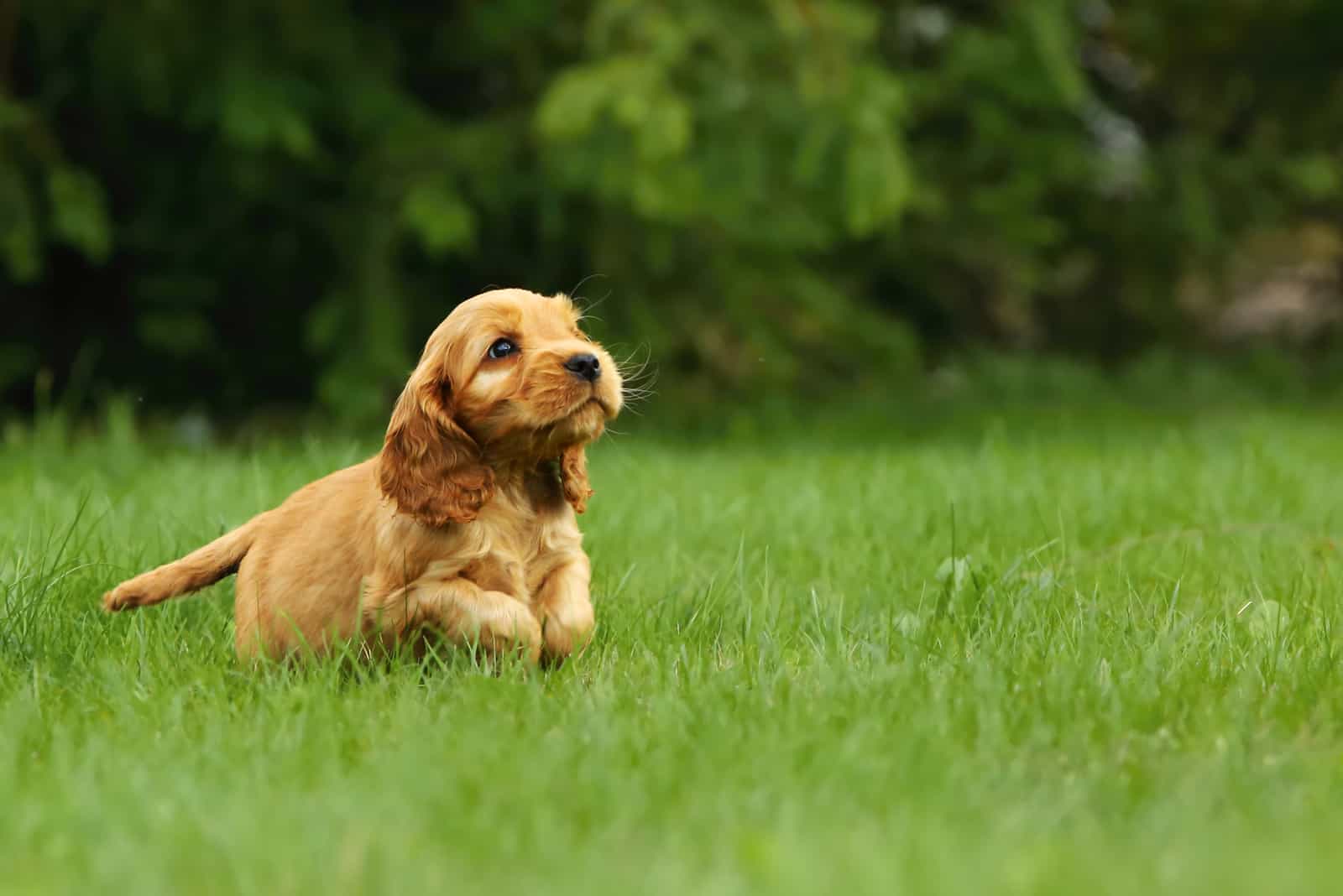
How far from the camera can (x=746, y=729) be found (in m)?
2.74

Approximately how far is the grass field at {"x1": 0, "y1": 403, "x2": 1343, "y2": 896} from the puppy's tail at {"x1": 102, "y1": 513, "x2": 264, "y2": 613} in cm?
7

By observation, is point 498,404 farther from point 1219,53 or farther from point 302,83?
point 1219,53

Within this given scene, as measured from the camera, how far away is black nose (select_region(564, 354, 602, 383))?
3.13 metres

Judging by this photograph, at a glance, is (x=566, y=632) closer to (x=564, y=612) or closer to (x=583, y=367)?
(x=564, y=612)

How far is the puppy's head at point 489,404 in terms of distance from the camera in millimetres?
3137

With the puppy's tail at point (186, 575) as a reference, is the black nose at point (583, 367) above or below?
above

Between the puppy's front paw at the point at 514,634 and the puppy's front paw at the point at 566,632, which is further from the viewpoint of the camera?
the puppy's front paw at the point at 566,632

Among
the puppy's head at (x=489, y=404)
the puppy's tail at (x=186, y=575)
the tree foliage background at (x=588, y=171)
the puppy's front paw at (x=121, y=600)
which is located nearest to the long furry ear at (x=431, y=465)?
the puppy's head at (x=489, y=404)

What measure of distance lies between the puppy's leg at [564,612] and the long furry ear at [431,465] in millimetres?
231

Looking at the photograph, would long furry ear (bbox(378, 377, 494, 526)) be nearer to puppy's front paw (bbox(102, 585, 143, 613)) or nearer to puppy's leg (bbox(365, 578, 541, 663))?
puppy's leg (bbox(365, 578, 541, 663))

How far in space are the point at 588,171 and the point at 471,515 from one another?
4893 mm

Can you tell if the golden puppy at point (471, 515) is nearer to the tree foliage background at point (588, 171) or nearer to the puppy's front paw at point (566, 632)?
the puppy's front paw at point (566, 632)

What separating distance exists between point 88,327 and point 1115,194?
788 cm

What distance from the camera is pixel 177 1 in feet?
26.8
